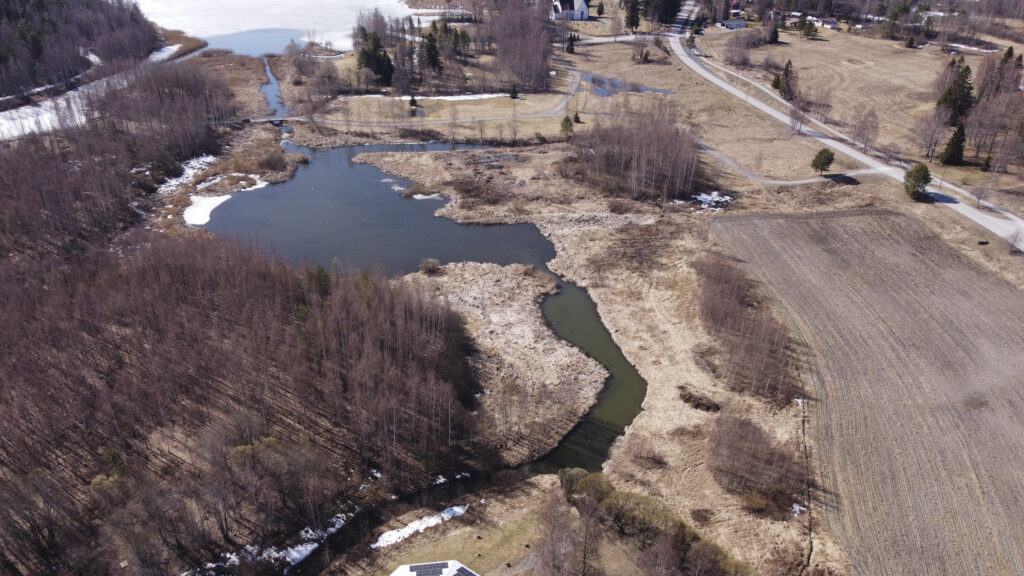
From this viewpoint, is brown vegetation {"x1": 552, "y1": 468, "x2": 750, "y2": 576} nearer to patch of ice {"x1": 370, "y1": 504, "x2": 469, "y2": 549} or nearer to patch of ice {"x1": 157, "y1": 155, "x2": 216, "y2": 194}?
patch of ice {"x1": 370, "y1": 504, "x2": 469, "y2": 549}

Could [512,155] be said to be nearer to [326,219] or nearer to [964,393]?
[326,219]

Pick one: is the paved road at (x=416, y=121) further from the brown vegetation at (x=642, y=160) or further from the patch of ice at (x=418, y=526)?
the patch of ice at (x=418, y=526)

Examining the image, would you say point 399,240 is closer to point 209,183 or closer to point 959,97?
point 209,183

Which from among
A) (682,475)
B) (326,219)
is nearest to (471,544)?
(682,475)

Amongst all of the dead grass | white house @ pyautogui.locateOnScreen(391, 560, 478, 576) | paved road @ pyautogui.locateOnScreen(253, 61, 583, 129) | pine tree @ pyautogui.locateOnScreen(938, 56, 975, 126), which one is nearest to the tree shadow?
pine tree @ pyautogui.locateOnScreen(938, 56, 975, 126)

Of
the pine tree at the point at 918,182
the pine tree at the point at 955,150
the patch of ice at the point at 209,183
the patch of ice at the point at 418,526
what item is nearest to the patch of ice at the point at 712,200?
the pine tree at the point at 918,182

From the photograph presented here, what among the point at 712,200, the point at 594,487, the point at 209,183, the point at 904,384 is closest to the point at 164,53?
the point at 209,183
